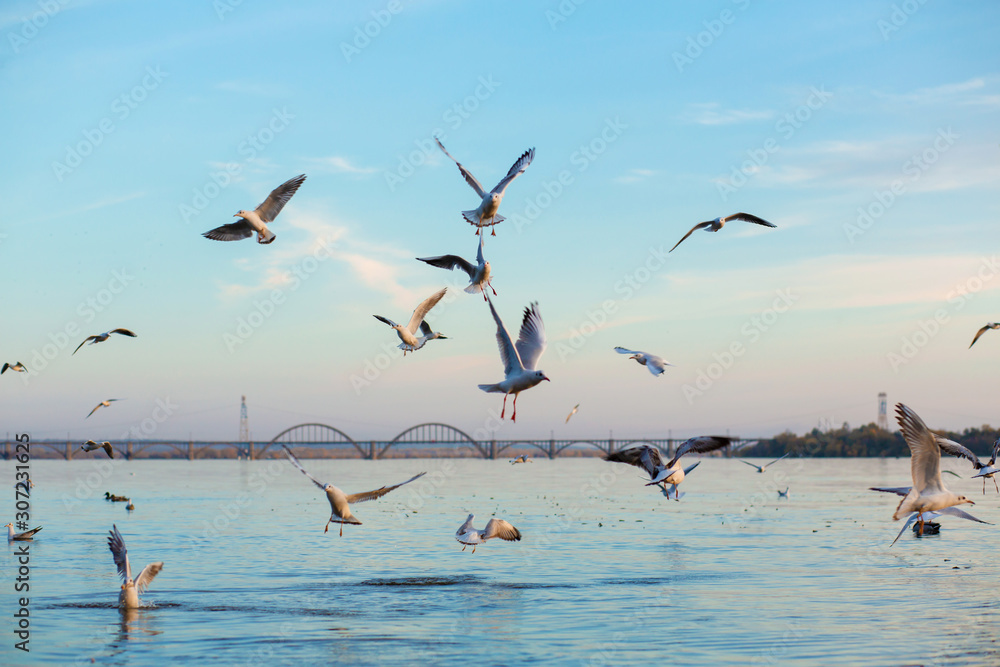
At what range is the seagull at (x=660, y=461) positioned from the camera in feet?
71.4

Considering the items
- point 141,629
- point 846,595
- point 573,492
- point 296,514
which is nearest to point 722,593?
point 846,595

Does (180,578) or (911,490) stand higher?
(911,490)

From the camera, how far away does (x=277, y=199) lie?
25531mm

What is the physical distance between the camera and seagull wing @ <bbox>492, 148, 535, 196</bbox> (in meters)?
21.9

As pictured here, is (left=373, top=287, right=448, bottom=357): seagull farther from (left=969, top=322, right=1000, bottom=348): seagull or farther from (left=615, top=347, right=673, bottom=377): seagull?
(left=969, top=322, right=1000, bottom=348): seagull

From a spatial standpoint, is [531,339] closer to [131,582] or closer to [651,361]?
[651,361]

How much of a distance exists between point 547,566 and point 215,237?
48.4ft

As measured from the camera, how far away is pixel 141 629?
2288 cm

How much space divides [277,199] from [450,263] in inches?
232

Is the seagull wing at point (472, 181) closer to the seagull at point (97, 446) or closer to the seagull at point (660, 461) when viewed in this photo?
the seagull at point (660, 461)

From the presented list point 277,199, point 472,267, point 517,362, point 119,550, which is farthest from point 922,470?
point 119,550

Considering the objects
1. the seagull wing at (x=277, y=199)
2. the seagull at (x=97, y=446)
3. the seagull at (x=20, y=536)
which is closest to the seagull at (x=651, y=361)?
the seagull wing at (x=277, y=199)

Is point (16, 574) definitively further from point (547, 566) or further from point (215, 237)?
point (547, 566)

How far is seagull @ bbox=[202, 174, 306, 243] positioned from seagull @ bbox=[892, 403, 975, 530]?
14889 millimetres
